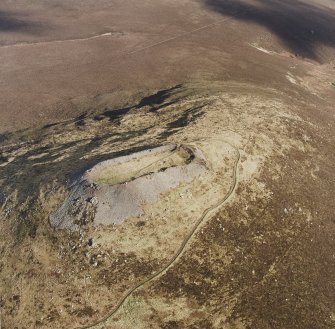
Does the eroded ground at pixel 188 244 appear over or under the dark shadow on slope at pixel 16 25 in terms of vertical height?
over

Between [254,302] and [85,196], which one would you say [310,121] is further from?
[85,196]

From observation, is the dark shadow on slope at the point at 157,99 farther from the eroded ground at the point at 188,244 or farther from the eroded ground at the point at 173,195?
the eroded ground at the point at 188,244

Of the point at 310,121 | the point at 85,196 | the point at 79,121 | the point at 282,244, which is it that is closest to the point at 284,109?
the point at 310,121

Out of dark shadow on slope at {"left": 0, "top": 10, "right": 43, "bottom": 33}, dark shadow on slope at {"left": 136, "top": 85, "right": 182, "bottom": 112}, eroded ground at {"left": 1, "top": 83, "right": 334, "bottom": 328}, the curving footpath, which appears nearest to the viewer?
the curving footpath

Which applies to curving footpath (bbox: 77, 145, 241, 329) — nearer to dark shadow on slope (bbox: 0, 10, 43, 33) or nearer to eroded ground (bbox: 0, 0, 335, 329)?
eroded ground (bbox: 0, 0, 335, 329)

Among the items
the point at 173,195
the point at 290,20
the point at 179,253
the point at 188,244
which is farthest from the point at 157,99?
the point at 290,20

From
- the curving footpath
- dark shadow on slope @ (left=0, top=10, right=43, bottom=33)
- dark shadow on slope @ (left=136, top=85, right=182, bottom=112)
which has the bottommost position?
dark shadow on slope @ (left=0, top=10, right=43, bottom=33)

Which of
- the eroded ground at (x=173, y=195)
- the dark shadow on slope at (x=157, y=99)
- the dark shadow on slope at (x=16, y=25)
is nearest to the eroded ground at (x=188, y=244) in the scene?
the eroded ground at (x=173, y=195)

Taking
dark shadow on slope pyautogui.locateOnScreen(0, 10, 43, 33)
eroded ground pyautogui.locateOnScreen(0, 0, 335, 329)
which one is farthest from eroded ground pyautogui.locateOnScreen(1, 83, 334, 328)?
dark shadow on slope pyautogui.locateOnScreen(0, 10, 43, 33)
